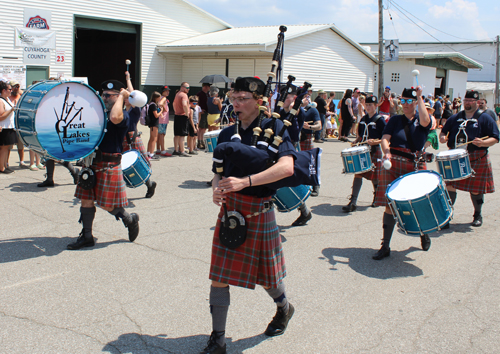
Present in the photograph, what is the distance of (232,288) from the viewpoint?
413cm

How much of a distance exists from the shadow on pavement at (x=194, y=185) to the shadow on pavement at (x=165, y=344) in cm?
526

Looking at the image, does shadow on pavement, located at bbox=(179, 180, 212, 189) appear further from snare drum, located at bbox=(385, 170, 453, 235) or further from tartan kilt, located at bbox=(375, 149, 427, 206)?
snare drum, located at bbox=(385, 170, 453, 235)

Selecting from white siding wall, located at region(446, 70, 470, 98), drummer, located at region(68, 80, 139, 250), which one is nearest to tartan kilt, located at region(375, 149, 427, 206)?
drummer, located at region(68, 80, 139, 250)

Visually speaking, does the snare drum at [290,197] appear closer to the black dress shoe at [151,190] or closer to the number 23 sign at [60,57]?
the black dress shoe at [151,190]

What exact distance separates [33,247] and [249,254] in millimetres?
3060

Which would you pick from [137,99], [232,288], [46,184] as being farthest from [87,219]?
[46,184]

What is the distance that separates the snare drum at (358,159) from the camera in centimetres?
659

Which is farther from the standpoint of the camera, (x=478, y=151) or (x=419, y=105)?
(x=478, y=151)

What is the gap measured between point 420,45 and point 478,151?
44604 mm

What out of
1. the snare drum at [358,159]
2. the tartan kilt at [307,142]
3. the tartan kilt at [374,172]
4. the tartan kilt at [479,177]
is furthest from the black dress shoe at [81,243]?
the tartan kilt at [479,177]

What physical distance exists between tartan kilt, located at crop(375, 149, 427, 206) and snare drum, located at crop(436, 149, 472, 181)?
101 centimetres

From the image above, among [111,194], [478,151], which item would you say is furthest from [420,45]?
[111,194]

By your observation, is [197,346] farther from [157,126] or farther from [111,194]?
[157,126]

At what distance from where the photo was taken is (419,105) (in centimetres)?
486
